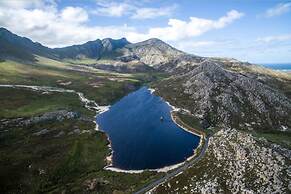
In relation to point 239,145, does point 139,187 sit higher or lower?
lower

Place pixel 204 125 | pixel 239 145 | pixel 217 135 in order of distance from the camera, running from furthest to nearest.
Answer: pixel 204 125 < pixel 217 135 < pixel 239 145

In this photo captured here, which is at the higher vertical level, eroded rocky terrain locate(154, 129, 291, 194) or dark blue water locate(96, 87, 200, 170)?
eroded rocky terrain locate(154, 129, 291, 194)

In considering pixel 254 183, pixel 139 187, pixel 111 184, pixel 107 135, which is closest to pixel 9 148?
pixel 107 135

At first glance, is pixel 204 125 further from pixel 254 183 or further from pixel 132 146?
pixel 254 183

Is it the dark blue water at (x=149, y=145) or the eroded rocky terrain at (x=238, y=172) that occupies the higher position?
the eroded rocky terrain at (x=238, y=172)

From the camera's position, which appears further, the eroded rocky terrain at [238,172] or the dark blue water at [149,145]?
the dark blue water at [149,145]

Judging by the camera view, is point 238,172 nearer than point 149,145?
Yes

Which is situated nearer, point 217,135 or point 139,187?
point 139,187

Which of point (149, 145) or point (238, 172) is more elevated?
point (238, 172)

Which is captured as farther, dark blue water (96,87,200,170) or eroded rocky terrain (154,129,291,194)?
dark blue water (96,87,200,170)

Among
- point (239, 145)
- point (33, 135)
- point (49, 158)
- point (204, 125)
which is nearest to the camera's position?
point (239, 145)
